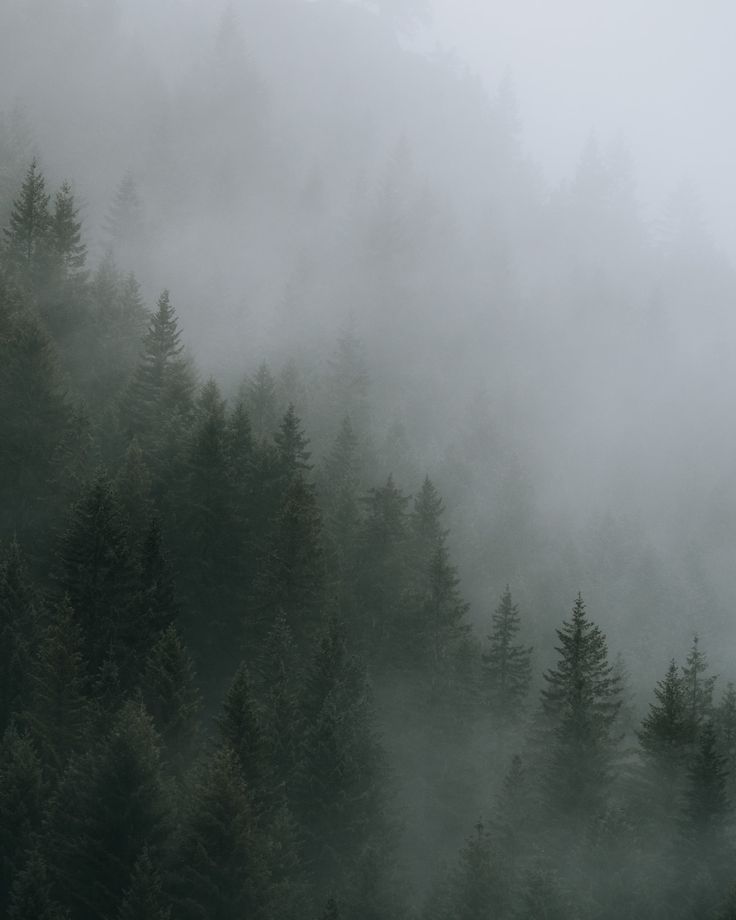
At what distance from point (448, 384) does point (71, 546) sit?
54722 millimetres

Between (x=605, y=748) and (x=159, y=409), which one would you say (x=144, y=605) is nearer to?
(x=159, y=409)

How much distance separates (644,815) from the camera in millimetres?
37281

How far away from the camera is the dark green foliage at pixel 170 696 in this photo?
31359 mm

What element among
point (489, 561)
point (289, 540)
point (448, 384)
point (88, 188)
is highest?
point (88, 188)

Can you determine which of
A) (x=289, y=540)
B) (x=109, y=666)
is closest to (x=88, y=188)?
(x=289, y=540)

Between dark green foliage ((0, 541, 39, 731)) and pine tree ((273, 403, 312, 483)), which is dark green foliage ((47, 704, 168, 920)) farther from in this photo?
pine tree ((273, 403, 312, 483))

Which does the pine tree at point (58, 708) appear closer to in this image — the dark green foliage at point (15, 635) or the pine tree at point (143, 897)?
the dark green foliage at point (15, 635)

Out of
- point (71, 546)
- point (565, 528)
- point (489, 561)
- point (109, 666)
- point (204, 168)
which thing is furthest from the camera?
point (204, 168)

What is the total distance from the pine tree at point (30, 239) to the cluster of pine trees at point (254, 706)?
176mm

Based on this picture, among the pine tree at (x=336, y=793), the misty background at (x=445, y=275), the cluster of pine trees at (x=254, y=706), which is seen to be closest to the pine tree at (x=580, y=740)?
the cluster of pine trees at (x=254, y=706)

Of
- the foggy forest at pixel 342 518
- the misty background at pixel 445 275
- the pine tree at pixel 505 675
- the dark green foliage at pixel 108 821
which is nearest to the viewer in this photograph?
the dark green foliage at pixel 108 821

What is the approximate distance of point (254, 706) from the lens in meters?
31.4

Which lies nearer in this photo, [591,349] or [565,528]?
[565,528]

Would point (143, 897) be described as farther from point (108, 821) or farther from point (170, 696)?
point (170, 696)
